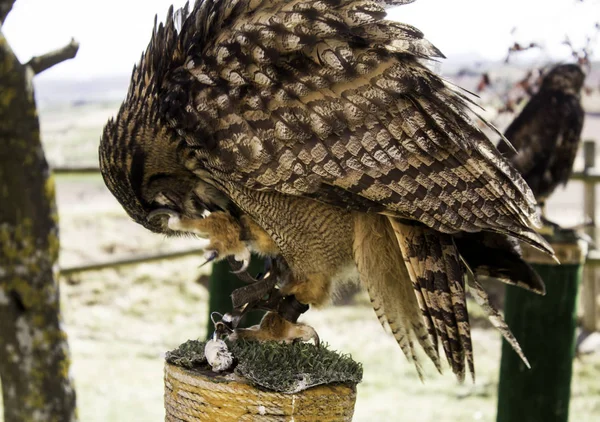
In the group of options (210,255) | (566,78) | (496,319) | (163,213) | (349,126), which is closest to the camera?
(349,126)

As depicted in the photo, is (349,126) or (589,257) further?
(589,257)

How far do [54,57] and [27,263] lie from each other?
0.91 meters

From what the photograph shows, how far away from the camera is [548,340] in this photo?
3.97 metres

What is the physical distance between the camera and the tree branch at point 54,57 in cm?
336

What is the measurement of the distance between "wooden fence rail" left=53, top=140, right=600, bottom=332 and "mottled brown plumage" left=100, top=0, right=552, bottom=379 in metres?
4.23

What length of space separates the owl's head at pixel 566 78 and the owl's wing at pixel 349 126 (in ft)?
12.8

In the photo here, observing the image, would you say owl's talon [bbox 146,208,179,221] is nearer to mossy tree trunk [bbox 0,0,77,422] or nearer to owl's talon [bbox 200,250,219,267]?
owl's talon [bbox 200,250,219,267]

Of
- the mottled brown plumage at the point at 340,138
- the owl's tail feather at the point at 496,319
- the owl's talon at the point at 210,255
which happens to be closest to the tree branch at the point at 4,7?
the mottled brown plumage at the point at 340,138

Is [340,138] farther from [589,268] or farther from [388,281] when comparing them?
[589,268]

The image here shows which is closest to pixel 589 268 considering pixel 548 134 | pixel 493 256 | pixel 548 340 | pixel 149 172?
pixel 548 134

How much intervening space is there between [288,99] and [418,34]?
19.4 inches

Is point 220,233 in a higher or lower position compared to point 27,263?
higher

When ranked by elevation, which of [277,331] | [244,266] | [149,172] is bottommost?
[277,331]

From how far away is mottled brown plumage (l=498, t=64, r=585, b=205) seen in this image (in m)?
5.84
